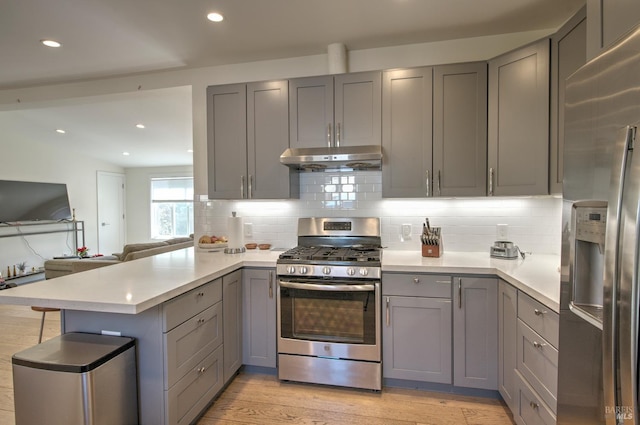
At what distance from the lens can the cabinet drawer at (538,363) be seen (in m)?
1.51

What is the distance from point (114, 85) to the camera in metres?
3.57

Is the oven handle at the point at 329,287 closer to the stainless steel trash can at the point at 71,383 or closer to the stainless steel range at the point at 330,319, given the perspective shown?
the stainless steel range at the point at 330,319

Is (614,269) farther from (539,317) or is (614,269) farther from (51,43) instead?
(51,43)

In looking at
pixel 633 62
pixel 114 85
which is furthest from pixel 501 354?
pixel 114 85

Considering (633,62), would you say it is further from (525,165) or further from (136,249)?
(136,249)

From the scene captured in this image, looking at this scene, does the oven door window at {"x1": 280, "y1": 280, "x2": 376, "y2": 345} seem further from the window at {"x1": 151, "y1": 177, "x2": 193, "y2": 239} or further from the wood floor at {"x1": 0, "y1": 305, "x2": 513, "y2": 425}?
the window at {"x1": 151, "y1": 177, "x2": 193, "y2": 239}

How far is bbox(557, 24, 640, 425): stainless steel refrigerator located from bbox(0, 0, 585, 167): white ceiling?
1692mm

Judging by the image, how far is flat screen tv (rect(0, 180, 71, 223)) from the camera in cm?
595

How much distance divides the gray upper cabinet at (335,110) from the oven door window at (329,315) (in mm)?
1217

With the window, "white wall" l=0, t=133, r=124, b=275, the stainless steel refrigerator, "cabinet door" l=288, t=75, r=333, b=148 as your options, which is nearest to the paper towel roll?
"cabinet door" l=288, t=75, r=333, b=148

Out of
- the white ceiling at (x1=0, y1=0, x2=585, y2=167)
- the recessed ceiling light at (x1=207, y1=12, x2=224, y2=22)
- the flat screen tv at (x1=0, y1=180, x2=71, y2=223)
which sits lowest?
the flat screen tv at (x1=0, y1=180, x2=71, y2=223)

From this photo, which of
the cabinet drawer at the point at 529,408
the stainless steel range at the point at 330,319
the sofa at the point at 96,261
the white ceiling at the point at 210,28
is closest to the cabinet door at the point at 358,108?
the white ceiling at the point at 210,28

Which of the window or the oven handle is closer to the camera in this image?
the oven handle

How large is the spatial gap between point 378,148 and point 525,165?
102 cm
